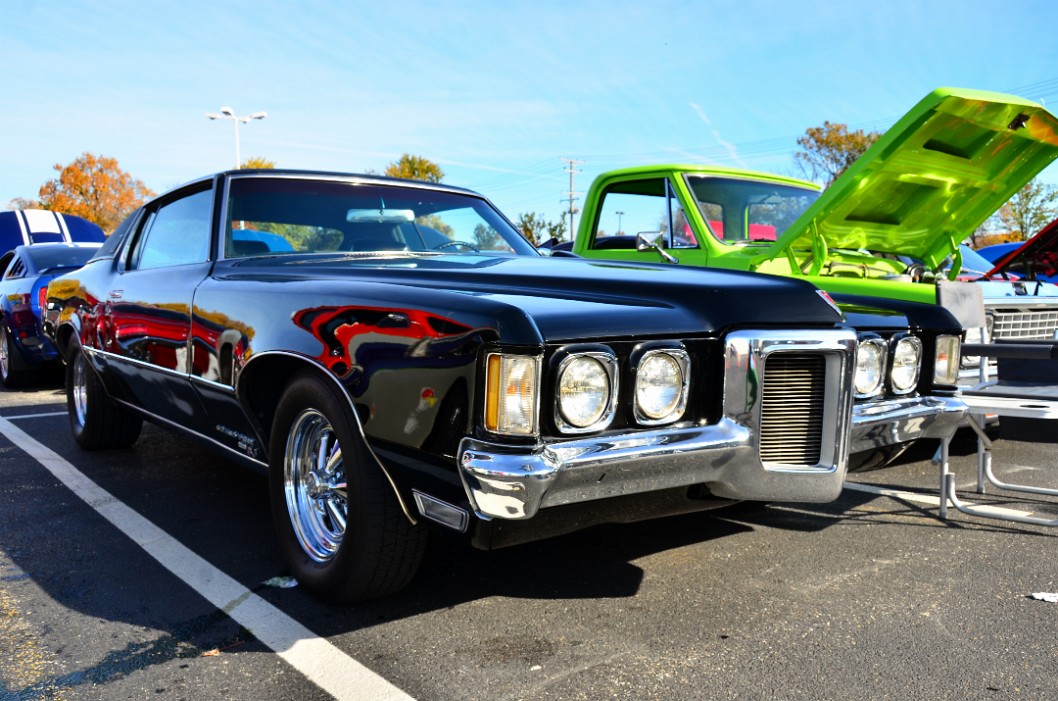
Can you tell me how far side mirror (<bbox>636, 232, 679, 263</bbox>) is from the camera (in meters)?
5.09

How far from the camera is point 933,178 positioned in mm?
4883

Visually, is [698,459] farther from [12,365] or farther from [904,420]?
[12,365]

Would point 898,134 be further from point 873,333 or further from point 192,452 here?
point 192,452

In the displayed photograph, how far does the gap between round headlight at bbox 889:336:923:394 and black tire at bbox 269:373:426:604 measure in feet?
5.96

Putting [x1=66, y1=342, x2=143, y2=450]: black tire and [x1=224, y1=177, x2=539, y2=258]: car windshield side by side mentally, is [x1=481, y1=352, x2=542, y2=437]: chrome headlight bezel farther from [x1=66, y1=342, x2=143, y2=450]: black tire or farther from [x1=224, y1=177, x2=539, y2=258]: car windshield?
[x1=66, y1=342, x2=143, y2=450]: black tire

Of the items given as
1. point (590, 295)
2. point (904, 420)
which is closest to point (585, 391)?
point (590, 295)

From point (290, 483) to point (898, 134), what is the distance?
3.32 meters

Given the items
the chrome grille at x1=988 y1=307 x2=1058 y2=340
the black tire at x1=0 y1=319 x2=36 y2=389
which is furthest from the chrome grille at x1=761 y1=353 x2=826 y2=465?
the black tire at x1=0 y1=319 x2=36 y2=389

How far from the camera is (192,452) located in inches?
202

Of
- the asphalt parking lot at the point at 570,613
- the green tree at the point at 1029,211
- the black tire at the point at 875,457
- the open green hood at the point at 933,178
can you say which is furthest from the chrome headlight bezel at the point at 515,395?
the green tree at the point at 1029,211

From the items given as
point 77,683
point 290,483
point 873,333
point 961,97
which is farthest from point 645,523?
point 961,97

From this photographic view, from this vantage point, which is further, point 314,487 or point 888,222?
point 888,222

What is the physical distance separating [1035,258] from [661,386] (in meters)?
4.40

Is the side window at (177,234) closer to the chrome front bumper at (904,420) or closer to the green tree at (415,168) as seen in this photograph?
the chrome front bumper at (904,420)
